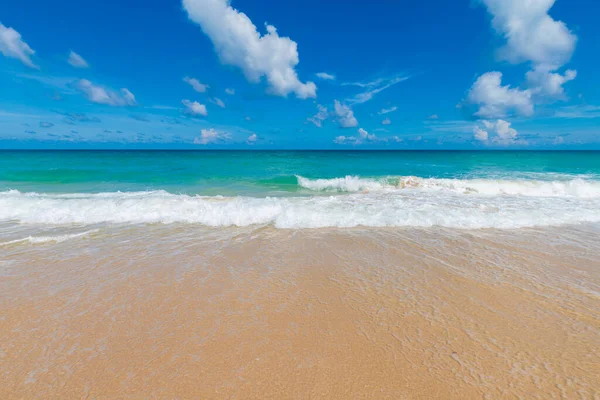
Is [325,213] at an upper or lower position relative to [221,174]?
upper

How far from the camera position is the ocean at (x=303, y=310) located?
257 centimetres

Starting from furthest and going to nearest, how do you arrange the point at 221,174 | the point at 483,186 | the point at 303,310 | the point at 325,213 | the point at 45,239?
the point at 221,174, the point at 483,186, the point at 325,213, the point at 45,239, the point at 303,310

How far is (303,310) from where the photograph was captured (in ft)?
12.0

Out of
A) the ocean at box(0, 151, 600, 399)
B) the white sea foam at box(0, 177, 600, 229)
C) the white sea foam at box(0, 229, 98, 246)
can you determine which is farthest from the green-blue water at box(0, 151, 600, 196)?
the ocean at box(0, 151, 600, 399)

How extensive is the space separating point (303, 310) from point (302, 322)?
257 mm

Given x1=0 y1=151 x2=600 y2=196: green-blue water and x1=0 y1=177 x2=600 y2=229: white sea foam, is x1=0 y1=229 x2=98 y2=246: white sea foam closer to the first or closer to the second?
x1=0 y1=177 x2=600 y2=229: white sea foam

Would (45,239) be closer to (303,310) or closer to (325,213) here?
(303,310)

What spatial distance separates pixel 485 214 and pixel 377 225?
140 inches

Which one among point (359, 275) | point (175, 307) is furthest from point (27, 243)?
point (359, 275)

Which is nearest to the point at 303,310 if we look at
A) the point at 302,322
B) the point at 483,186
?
the point at 302,322

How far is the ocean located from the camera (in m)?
2.57

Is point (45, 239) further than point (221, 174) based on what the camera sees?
No

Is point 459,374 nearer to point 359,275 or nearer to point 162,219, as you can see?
point 359,275

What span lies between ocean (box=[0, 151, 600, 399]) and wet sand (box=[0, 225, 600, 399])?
20mm
